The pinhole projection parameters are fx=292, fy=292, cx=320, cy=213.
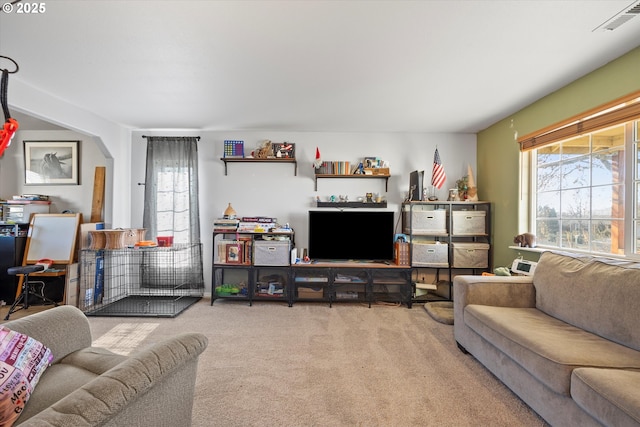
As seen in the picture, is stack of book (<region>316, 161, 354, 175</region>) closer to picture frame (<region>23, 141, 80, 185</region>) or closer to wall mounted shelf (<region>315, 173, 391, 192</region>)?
wall mounted shelf (<region>315, 173, 391, 192</region>)

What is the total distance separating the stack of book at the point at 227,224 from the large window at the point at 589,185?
3.45 m

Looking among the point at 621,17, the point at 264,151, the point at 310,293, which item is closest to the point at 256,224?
the point at 264,151

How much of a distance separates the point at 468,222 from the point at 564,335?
2070 mm

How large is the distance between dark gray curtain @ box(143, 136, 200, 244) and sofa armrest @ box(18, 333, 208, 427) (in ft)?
10.1

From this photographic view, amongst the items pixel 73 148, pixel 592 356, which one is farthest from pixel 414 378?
pixel 73 148

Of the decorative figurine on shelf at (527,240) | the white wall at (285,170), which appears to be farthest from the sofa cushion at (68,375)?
the decorative figurine on shelf at (527,240)

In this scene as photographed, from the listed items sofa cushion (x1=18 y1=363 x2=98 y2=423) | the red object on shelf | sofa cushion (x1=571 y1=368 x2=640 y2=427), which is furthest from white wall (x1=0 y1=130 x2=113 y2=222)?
sofa cushion (x1=571 y1=368 x2=640 y2=427)

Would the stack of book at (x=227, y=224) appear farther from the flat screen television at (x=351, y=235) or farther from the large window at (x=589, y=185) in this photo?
the large window at (x=589, y=185)

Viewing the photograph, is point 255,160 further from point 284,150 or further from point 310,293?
point 310,293

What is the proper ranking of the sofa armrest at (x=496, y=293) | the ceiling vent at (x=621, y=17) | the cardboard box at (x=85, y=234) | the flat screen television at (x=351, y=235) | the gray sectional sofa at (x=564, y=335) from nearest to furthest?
the gray sectional sofa at (x=564, y=335) → the ceiling vent at (x=621, y=17) → the sofa armrest at (x=496, y=293) → the cardboard box at (x=85, y=234) → the flat screen television at (x=351, y=235)

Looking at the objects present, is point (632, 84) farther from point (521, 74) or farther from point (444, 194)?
point (444, 194)

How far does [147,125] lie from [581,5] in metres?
4.38

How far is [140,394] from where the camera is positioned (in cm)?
91

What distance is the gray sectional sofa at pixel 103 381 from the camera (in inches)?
30.1
